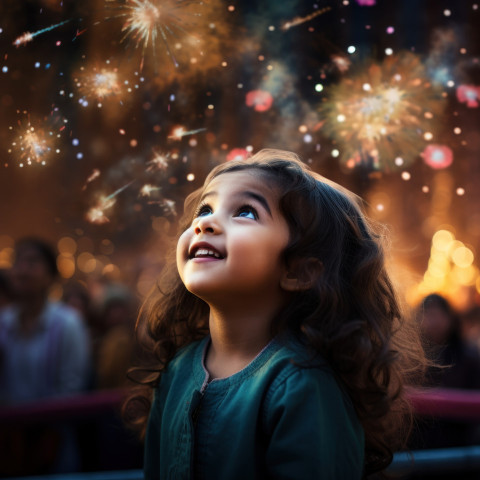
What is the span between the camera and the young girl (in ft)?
3.44

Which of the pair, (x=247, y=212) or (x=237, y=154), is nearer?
(x=247, y=212)

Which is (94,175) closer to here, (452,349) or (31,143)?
(31,143)

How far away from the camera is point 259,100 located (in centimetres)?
151

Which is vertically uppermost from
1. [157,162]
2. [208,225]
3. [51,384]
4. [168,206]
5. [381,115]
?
[381,115]

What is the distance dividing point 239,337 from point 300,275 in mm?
203

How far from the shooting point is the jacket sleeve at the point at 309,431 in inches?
39.0

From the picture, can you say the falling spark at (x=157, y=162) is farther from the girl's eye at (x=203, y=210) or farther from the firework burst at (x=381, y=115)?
the firework burst at (x=381, y=115)

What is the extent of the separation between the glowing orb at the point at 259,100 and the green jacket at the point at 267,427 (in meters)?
0.70

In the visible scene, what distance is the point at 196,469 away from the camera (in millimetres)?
1116

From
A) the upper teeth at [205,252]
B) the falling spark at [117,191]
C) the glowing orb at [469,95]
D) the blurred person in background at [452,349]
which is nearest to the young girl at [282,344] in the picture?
the upper teeth at [205,252]

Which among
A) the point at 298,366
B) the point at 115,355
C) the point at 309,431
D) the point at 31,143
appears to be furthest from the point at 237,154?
the point at 115,355

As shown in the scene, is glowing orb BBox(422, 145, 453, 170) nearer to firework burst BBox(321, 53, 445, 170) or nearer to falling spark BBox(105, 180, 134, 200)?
firework burst BBox(321, 53, 445, 170)

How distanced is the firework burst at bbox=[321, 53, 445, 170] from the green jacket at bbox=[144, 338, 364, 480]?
63cm

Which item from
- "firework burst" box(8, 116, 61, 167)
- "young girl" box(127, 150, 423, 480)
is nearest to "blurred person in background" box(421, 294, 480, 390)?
"young girl" box(127, 150, 423, 480)
